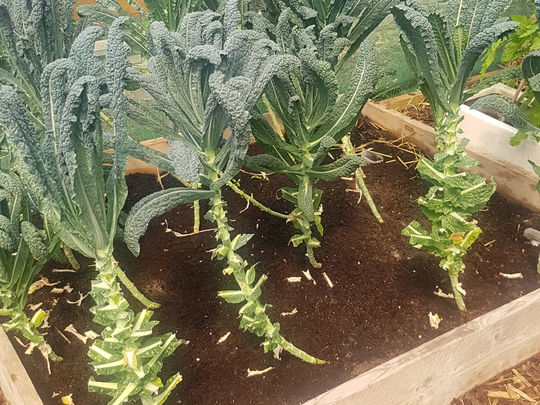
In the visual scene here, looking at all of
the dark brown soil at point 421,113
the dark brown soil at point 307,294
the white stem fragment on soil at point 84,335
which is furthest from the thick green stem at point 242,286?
the dark brown soil at point 421,113

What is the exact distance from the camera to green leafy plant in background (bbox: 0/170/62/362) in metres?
1.13

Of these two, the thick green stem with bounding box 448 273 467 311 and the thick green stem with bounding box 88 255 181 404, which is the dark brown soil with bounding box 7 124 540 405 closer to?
the thick green stem with bounding box 448 273 467 311

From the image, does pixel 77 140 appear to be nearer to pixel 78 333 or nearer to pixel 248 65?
pixel 248 65

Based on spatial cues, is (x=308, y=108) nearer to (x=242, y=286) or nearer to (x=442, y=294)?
(x=242, y=286)

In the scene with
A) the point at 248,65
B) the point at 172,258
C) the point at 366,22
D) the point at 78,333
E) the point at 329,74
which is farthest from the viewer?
the point at 172,258

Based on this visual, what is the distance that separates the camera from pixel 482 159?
191 cm

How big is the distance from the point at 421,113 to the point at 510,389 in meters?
1.37

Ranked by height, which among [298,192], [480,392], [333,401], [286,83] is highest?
[286,83]

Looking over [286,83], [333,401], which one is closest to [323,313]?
[333,401]

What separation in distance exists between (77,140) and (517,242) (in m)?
1.39

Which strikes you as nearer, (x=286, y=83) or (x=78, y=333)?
(x=286, y=83)

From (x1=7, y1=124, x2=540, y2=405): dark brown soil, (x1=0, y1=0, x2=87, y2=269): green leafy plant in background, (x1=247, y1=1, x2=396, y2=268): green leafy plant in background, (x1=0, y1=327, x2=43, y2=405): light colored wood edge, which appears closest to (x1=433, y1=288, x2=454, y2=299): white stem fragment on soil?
(x1=7, y1=124, x2=540, y2=405): dark brown soil

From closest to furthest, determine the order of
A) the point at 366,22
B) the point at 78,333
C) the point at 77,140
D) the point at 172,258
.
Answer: the point at 77,140, the point at 78,333, the point at 366,22, the point at 172,258

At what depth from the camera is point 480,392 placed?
142 cm
